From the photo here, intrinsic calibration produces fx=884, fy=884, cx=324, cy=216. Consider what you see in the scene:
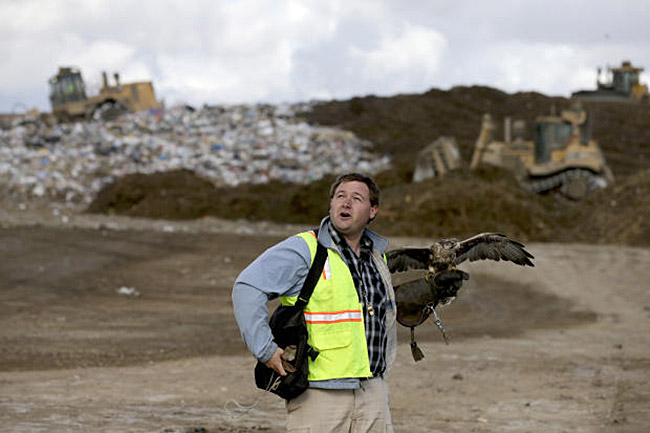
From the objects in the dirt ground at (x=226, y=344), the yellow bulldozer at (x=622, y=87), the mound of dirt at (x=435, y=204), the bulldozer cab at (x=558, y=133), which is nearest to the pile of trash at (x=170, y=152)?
the mound of dirt at (x=435, y=204)

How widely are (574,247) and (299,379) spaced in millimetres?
13844

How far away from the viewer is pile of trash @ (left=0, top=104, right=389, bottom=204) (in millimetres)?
22844

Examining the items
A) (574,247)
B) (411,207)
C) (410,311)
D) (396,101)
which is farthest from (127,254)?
(396,101)

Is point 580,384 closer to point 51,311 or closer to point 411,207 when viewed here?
point 51,311

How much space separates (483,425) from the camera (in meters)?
5.47

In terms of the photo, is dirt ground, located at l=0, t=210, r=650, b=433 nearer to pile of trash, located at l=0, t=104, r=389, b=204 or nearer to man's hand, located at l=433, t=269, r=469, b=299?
man's hand, located at l=433, t=269, r=469, b=299

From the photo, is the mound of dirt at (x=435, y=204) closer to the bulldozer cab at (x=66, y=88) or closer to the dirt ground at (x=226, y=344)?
the dirt ground at (x=226, y=344)

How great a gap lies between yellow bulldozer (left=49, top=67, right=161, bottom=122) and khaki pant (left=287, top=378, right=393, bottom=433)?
29028mm

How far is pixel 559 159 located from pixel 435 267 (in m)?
16.7

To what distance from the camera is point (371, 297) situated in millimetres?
2971

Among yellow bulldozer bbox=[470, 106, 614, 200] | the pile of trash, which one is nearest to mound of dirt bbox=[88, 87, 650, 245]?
yellow bulldozer bbox=[470, 106, 614, 200]

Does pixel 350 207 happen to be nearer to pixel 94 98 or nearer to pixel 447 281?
pixel 447 281

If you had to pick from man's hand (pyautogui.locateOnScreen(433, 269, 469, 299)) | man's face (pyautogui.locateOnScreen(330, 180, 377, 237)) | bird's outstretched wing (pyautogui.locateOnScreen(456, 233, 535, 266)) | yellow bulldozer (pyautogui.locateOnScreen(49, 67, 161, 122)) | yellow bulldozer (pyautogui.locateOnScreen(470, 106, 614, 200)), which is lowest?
yellow bulldozer (pyautogui.locateOnScreen(470, 106, 614, 200))

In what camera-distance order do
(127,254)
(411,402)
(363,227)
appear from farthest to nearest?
1. (127,254)
2. (411,402)
3. (363,227)
